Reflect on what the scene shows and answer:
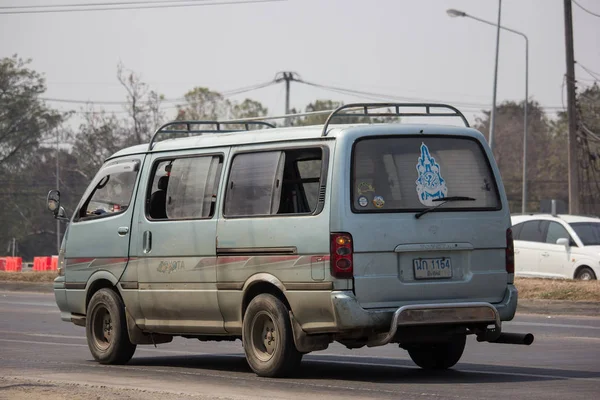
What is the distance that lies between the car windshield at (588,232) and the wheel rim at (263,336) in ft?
53.8

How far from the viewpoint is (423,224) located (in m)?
10.7

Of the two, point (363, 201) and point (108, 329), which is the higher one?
point (363, 201)

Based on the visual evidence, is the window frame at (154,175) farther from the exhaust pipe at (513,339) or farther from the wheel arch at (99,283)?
the exhaust pipe at (513,339)

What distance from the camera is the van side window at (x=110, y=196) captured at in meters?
13.3

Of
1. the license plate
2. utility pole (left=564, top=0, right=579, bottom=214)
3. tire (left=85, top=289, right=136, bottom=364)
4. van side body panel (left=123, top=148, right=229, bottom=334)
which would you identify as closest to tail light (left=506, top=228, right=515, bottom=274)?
the license plate

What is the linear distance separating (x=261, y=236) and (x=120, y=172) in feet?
9.58

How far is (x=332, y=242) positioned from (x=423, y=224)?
0.83 m

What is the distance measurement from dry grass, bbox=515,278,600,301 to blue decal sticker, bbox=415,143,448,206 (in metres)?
11.9

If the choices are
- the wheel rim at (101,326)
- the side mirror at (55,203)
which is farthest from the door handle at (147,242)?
the side mirror at (55,203)

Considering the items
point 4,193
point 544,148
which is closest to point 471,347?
point 4,193

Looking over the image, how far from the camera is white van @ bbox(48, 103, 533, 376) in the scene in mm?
10445

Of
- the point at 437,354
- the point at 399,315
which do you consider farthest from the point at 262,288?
the point at 437,354

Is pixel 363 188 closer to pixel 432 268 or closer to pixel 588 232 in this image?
pixel 432 268

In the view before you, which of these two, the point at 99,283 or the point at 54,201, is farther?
the point at 54,201
